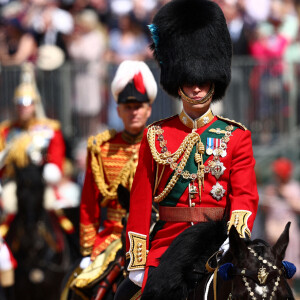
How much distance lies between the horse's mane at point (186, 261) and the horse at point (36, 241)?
5.09 m

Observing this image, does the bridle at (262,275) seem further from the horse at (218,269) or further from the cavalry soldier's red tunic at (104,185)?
the cavalry soldier's red tunic at (104,185)

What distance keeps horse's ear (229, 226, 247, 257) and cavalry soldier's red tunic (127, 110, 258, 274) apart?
2.23 feet

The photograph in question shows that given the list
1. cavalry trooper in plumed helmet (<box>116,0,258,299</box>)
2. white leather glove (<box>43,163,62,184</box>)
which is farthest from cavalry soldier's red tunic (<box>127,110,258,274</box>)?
white leather glove (<box>43,163,62,184</box>)

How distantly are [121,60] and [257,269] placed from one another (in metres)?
7.95

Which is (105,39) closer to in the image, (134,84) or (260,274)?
(134,84)

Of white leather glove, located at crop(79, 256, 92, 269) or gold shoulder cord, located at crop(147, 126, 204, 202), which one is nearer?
gold shoulder cord, located at crop(147, 126, 204, 202)

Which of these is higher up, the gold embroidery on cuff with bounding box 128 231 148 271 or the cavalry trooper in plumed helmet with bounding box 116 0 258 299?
the cavalry trooper in plumed helmet with bounding box 116 0 258 299

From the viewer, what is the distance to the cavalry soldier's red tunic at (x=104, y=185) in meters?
6.79

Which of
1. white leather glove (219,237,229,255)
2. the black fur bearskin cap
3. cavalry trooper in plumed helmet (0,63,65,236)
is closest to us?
white leather glove (219,237,229,255)

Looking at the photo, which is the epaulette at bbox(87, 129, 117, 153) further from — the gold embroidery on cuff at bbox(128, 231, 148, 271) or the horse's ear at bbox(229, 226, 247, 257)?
the horse's ear at bbox(229, 226, 247, 257)

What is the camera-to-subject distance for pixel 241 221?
482 centimetres

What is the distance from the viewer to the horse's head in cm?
418

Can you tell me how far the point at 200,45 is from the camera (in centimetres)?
523

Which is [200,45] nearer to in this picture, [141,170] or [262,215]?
[141,170]
